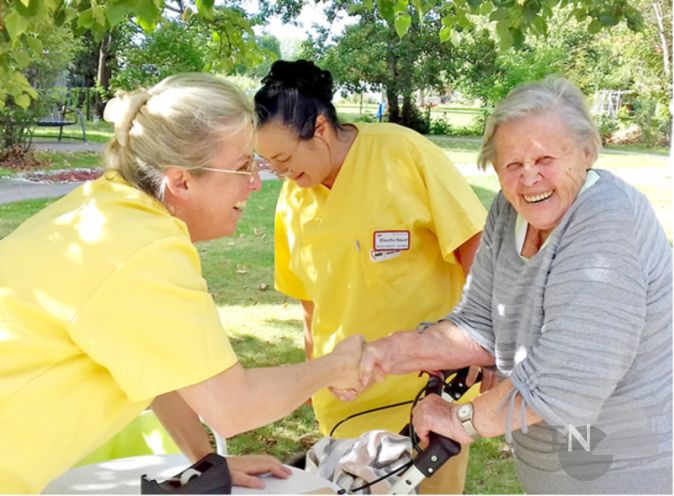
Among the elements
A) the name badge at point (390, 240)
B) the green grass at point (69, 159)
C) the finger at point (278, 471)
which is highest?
the name badge at point (390, 240)

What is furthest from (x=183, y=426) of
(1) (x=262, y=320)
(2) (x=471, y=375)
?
(1) (x=262, y=320)

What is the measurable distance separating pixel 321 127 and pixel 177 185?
3.34 ft

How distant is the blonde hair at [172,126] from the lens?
1.92 metres

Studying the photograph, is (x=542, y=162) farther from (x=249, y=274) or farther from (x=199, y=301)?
(x=249, y=274)

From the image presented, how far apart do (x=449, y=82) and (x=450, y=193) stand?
76.2 ft

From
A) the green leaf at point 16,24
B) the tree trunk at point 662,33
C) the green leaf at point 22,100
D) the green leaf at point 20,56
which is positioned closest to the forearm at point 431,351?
the green leaf at point 16,24

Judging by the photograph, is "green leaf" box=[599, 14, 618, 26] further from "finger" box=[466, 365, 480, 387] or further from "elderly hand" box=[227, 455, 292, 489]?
"elderly hand" box=[227, 455, 292, 489]

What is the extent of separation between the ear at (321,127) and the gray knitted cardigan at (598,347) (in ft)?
3.29

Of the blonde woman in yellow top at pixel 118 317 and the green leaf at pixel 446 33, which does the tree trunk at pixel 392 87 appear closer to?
the green leaf at pixel 446 33

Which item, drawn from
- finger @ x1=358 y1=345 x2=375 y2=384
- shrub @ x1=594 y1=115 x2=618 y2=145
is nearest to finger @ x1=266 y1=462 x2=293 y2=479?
finger @ x1=358 y1=345 x2=375 y2=384

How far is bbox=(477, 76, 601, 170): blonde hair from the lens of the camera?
6.73 ft

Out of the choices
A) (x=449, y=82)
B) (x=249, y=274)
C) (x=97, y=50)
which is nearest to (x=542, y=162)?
(x=249, y=274)

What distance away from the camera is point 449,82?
82.7 feet

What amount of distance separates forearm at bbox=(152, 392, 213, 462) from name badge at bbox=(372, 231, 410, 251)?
887mm
